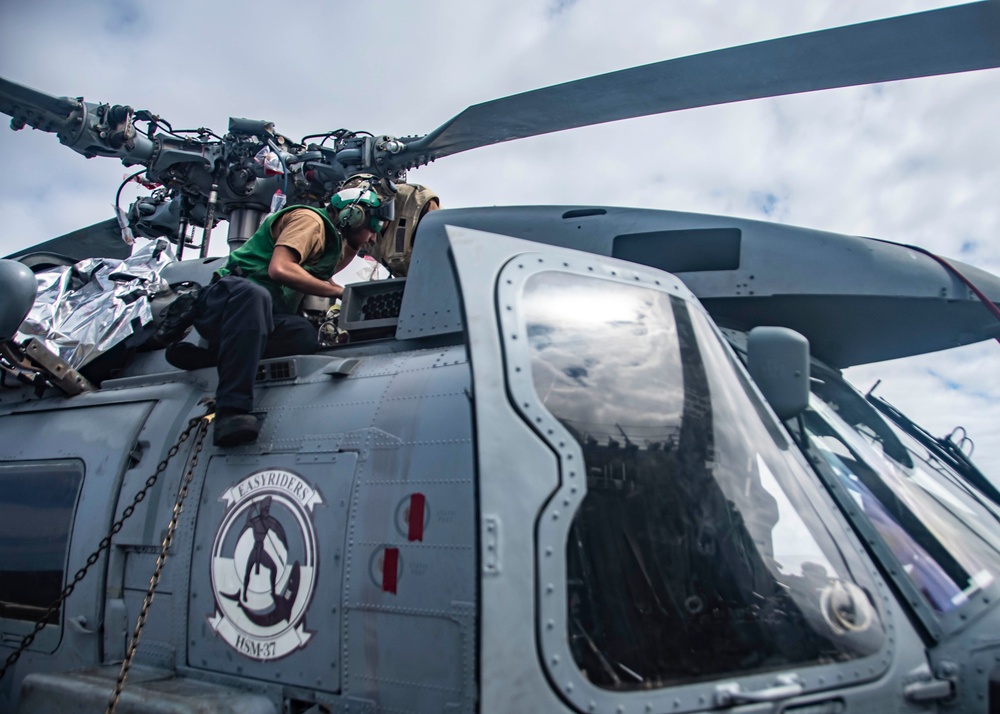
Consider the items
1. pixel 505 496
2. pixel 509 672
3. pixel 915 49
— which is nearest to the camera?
pixel 509 672

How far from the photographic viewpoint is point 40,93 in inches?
237

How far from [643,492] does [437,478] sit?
30.8 inches

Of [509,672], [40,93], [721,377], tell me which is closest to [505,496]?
[509,672]

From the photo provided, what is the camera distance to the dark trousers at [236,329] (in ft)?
10.1

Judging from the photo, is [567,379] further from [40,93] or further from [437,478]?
[40,93]

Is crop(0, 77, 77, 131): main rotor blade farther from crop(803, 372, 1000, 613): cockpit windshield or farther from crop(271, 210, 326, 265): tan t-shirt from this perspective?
crop(803, 372, 1000, 613): cockpit windshield

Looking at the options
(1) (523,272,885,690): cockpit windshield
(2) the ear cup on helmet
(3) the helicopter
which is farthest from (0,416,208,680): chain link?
(1) (523,272,885,690): cockpit windshield

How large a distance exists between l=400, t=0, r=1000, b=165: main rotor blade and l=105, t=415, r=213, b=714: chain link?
2416mm

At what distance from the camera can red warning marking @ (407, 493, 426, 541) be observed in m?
2.45

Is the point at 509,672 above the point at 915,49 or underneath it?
underneath

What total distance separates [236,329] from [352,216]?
41.8 inches

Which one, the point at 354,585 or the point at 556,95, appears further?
the point at 556,95

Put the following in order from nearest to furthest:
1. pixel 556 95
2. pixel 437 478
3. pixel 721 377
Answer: pixel 721 377, pixel 437 478, pixel 556 95

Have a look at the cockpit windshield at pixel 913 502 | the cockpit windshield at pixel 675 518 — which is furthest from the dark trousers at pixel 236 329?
the cockpit windshield at pixel 913 502
